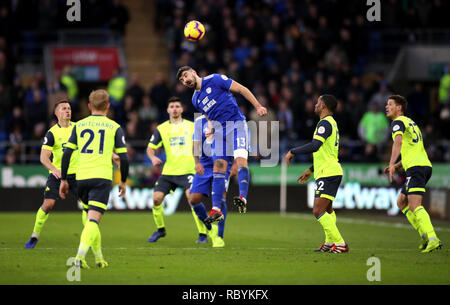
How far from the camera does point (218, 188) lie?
1189 cm

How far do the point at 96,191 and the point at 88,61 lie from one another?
17.5 metres

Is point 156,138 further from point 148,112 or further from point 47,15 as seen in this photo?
point 47,15

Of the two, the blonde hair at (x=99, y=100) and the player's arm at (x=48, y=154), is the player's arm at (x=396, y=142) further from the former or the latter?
the player's arm at (x=48, y=154)

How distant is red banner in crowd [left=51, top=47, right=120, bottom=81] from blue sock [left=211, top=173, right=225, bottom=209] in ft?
50.4

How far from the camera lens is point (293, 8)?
28.7m

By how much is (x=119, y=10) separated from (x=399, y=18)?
33.3 ft

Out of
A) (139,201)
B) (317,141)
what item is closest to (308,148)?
(317,141)

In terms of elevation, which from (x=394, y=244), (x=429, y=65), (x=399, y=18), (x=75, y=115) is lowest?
(x=394, y=244)

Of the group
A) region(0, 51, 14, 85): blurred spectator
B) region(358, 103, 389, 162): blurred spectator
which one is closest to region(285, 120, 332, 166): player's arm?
region(358, 103, 389, 162): blurred spectator

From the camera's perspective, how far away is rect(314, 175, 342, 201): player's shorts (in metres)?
11.6
